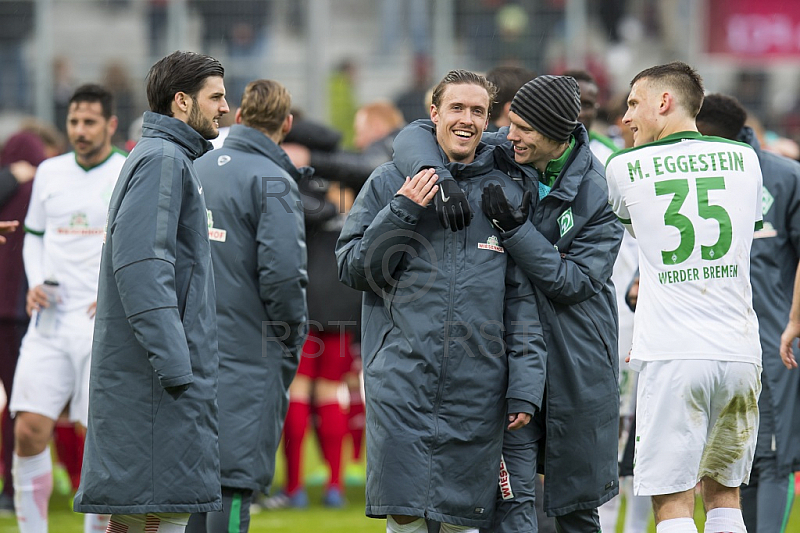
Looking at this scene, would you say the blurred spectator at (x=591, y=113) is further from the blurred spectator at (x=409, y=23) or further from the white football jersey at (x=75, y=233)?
the blurred spectator at (x=409, y=23)

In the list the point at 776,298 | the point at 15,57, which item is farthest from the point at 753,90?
the point at 776,298

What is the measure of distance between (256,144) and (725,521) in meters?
2.90

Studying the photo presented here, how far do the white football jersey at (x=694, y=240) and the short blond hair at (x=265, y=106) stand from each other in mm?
1938

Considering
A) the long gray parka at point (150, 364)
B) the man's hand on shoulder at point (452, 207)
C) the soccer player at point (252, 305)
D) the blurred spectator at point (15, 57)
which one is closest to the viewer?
the long gray parka at point (150, 364)

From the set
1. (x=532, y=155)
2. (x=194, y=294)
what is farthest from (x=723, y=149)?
(x=194, y=294)

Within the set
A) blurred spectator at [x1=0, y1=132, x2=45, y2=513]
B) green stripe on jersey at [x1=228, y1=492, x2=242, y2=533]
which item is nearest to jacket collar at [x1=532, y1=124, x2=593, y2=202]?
green stripe on jersey at [x1=228, y1=492, x2=242, y2=533]

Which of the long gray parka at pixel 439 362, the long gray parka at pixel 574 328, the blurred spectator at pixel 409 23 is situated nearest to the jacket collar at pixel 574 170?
the long gray parka at pixel 574 328

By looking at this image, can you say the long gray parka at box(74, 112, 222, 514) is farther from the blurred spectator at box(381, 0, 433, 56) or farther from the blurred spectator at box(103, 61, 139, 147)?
the blurred spectator at box(381, 0, 433, 56)

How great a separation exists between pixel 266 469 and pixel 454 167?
1.89 m

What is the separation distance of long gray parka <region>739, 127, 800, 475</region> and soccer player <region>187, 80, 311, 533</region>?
2.32 m

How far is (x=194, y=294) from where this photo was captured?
4.53 meters

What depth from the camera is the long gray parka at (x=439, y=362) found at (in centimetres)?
455

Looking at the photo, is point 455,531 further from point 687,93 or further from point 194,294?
point 687,93

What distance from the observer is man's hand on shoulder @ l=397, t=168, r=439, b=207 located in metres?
4.51
